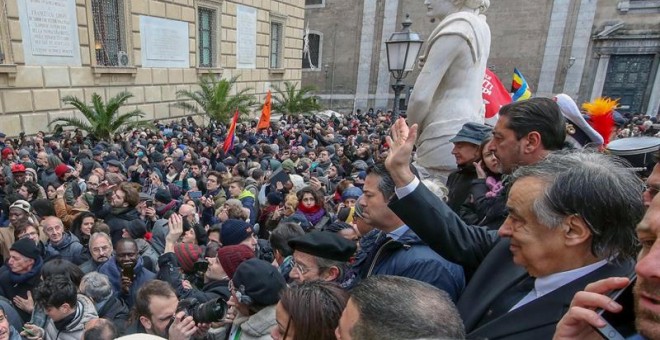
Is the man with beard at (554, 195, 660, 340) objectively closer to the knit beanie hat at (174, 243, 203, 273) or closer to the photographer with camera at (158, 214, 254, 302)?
the photographer with camera at (158, 214, 254, 302)

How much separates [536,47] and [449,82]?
23.5m

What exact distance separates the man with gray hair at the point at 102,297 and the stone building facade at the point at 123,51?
28.6ft

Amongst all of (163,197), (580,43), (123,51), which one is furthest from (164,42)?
(580,43)

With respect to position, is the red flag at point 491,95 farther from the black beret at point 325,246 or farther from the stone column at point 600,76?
the stone column at point 600,76

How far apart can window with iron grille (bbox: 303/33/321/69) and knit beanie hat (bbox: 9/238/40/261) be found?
26231mm

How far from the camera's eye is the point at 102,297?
9.36ft

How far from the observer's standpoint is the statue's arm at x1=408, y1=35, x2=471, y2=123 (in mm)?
2752

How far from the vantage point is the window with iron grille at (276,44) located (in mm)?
18391

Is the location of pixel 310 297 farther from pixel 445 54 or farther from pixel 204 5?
pixel 204 5

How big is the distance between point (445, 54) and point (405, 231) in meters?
1.44

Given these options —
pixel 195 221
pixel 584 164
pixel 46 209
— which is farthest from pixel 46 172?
pixel 584 164

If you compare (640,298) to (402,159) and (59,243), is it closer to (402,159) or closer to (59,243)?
(402,159)

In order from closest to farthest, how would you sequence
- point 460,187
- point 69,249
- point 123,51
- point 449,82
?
point 460,187
point 449,82
point 69,249
point 123,51

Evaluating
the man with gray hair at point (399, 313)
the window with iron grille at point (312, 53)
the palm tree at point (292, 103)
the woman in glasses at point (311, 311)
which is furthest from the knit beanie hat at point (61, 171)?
the window with iron grille at point (312, 53)
